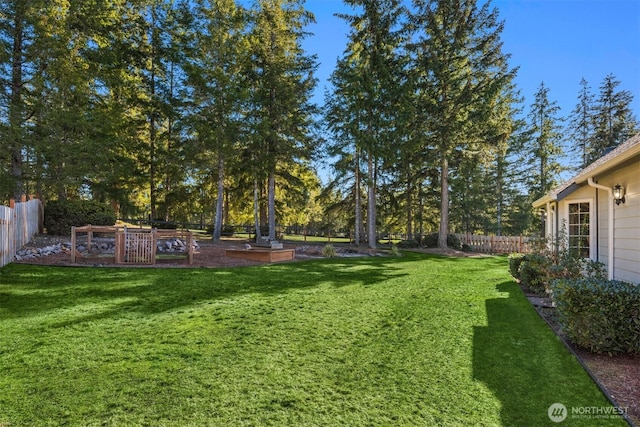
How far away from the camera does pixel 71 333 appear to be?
11.8 feet

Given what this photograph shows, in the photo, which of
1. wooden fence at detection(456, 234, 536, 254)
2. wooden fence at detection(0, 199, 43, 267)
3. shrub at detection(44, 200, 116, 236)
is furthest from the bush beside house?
wooden fence at detection(456, 234, 536, 254)

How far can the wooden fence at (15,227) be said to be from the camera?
266 inches

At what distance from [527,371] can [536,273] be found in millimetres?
4517

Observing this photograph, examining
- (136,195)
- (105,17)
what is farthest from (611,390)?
(136,195)

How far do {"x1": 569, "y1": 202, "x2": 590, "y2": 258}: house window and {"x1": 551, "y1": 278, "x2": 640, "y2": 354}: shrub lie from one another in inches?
156

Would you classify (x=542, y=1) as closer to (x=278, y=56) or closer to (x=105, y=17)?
(x=278, y=56)

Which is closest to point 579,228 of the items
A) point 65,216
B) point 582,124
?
point 65,216

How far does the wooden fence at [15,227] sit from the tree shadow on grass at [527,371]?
8.81 meters

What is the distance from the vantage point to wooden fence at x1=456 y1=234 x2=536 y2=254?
1739 centimetres

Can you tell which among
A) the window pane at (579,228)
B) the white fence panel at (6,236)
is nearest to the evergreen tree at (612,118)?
the window pane at (579,228)

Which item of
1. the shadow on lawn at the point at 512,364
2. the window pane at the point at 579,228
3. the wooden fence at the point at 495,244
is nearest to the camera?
the shadow on lawn at the point at 512,364

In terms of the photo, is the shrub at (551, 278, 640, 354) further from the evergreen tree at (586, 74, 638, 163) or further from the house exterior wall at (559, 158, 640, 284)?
the evergreen tree at (586, 74, 638, 163)

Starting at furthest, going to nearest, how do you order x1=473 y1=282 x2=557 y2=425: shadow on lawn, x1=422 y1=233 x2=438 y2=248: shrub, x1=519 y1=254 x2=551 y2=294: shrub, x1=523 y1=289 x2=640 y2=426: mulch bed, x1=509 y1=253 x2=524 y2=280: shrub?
1. x1=422 y1=233 x2=438 y2=248: shrub
2. x1=509 y1=253 x2=524 y2=280: shrub
3. x1=519 y1=254 x2=551 y2=294: shrub
4. x1=523 y1=289 x2=640 y2=426: mulch bed
5. x1=473 y1=282 x2=557 y2=425: shadow on lawn

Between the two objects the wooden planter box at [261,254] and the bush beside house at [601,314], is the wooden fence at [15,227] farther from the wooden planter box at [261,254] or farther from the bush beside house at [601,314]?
the bush beside house at [601,314]
